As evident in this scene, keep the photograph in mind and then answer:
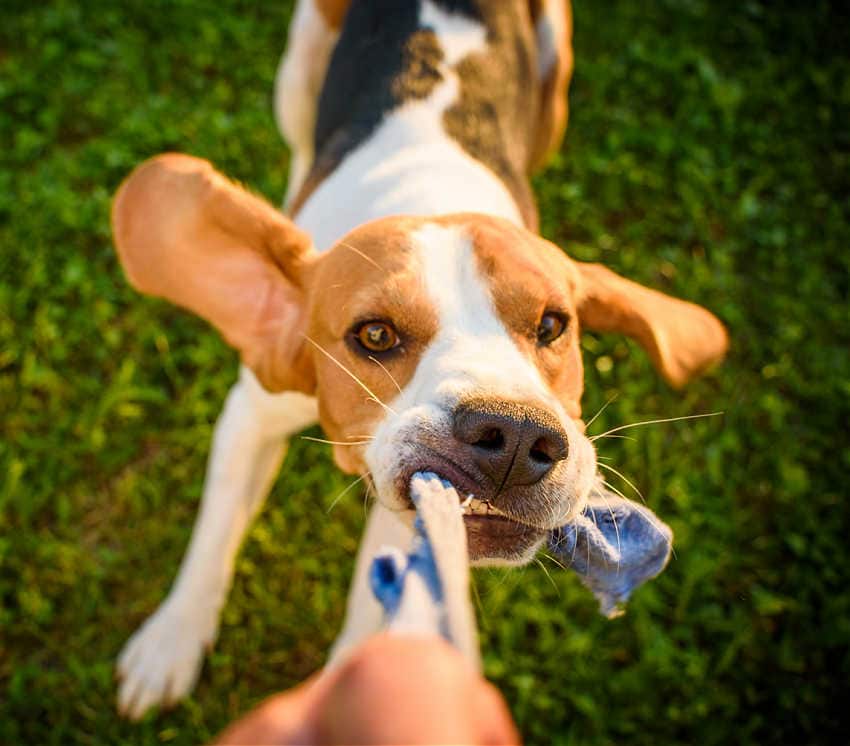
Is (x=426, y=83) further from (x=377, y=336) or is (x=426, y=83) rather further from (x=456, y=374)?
(x=456, y=374)

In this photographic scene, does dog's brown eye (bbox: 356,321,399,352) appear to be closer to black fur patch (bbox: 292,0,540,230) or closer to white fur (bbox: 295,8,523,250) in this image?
white fur (bbox: 295,8,523,250)

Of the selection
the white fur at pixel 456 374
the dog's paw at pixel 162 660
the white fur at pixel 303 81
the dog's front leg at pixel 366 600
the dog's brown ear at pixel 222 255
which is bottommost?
the dog's paw at pixel 162 660

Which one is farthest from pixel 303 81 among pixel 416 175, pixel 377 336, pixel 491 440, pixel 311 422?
pixel 491 440

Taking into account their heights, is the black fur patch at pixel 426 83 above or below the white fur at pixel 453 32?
below

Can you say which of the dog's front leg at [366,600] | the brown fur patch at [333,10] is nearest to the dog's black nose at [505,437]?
the dog's front leg at [366,600]

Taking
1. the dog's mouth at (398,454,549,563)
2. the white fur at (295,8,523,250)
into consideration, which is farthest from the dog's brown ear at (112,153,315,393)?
the dog's mouth at (398,454,549,563)

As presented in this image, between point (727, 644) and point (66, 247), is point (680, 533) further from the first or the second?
point (66, 247)

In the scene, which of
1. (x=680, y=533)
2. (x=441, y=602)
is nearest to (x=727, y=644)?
(x=680, y=533)

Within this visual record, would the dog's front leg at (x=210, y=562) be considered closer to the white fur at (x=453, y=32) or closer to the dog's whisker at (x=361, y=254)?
the dog's whisker at (x=361, y=254)
